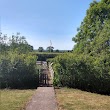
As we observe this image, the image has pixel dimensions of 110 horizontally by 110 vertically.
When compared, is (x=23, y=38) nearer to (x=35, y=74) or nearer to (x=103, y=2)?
(x=103, y=2)

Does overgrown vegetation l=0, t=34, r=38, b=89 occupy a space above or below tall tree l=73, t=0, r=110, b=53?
below

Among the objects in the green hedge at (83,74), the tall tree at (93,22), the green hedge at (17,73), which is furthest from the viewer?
the tall tree at (93,22)

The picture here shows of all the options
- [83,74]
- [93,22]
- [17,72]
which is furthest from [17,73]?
[93,22]

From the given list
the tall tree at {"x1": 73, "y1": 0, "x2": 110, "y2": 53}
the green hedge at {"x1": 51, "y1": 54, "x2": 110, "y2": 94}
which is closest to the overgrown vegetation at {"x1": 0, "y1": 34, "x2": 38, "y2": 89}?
the green hedge at {"x1": 51, "y1": 54, "x2": 110, "y2": 94}

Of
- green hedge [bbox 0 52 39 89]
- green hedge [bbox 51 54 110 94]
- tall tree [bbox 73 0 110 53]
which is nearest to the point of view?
green hedge [bbox 0 52 39 89]

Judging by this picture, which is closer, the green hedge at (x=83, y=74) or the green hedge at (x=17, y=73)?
→ the green hedge at (x=17, y=73)

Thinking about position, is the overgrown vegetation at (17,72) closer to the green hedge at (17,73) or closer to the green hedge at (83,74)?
the green hedge at (17,73)

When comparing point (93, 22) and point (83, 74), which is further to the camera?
point (93, 22)

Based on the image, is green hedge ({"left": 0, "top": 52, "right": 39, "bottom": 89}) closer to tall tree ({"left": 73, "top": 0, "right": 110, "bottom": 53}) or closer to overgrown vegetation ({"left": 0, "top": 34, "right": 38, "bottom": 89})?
overgrown vegetation ({"left": 0, "top": 34, "right": 38, "bottom": 89})

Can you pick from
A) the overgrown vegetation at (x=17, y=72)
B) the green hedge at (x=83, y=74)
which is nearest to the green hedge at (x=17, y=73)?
the overgrown vegetation at (x=17, y=72)

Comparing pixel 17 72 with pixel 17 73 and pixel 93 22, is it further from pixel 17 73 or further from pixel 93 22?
pixel 93 22

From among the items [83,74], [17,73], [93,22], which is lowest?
[83,74]

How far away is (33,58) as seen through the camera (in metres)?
18.9

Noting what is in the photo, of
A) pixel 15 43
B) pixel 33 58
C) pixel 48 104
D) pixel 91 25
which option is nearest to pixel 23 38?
pixel 15 43
